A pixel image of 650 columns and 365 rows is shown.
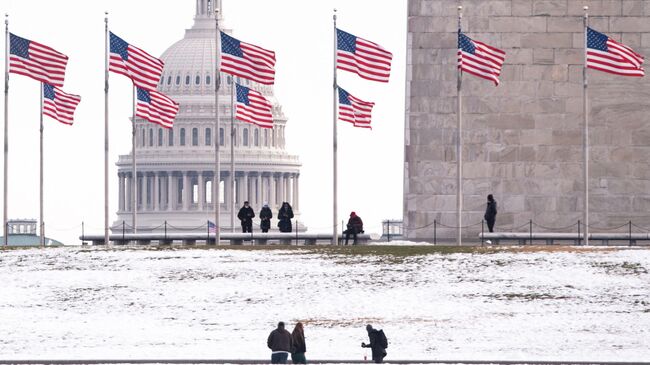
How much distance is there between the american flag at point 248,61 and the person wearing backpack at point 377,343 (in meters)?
A: 25.0

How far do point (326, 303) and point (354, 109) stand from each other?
15.8 m

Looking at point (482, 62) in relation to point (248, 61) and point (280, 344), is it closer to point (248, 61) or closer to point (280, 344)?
point (248, 61)

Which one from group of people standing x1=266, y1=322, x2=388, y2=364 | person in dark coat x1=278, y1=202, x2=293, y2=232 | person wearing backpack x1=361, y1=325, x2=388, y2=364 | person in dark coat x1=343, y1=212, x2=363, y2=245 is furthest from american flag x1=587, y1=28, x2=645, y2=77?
group of people standing x1=266, y1=322, x2=388, y2=364

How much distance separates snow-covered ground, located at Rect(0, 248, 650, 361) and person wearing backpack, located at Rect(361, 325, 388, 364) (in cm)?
265

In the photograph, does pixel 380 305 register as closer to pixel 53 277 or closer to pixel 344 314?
pixel 344 314

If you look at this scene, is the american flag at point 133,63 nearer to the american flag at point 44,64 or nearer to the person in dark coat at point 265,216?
the american flag at point 44,64

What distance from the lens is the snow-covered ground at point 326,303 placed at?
49125mm

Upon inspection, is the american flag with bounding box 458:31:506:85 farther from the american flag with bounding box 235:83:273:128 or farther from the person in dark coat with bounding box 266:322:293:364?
the person in dark coat with bounding box 266:322:293:364

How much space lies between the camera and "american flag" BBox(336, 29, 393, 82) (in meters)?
65.9

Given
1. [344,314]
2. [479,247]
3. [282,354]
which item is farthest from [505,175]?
[282,354]

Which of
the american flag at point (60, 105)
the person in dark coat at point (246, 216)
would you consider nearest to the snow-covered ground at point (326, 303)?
the person in dark coat at point (246, 216)

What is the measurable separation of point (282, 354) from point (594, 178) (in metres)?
32.2

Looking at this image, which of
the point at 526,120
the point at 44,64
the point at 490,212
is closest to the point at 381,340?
the point at 490,212

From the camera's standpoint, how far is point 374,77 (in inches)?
2591
